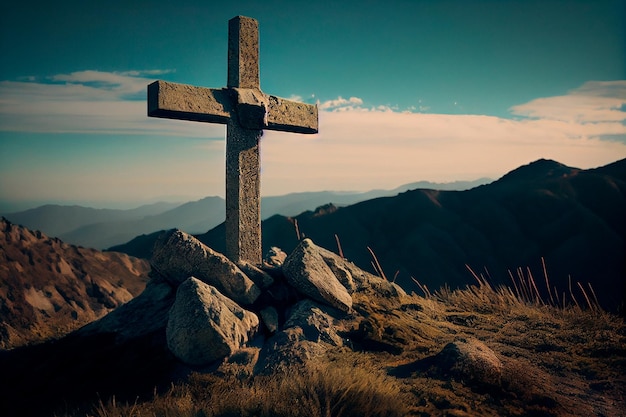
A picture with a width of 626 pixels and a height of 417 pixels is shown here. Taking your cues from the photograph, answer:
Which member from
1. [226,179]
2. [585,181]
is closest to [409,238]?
[585,181]

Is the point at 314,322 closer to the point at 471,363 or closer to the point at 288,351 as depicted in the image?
the point at 288,351

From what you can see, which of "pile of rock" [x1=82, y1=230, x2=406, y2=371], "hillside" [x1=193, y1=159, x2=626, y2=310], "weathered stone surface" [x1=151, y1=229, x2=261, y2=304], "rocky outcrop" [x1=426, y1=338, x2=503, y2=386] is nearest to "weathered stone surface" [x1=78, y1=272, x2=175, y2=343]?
"pile of rock" [x1=82, y1=230, x2=406, y2=371]

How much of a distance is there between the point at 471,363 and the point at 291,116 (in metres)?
5.48

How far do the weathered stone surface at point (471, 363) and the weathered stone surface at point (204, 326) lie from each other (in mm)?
2516

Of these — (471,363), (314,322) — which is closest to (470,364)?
(471,363)

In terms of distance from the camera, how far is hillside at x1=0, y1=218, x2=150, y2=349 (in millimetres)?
19109

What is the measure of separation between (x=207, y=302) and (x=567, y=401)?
4.34 meters

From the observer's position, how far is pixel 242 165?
26.7 feet

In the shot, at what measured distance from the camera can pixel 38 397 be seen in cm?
571

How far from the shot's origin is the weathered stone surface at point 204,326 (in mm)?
5766

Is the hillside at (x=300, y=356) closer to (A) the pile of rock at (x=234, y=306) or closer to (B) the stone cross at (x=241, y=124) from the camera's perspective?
(A) the pile of rock at (x=234, y=306)

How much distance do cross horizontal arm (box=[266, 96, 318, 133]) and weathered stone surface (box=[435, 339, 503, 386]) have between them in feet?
16.4

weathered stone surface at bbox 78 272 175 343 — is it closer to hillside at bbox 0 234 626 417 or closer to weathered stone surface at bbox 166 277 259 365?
hillside at bbox 0 234 626 417

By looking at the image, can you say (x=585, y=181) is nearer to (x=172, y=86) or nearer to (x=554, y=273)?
(x=554, y=273)
